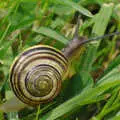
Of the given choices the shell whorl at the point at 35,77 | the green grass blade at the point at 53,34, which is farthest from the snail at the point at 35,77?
the green grass blade at the point at 53,34

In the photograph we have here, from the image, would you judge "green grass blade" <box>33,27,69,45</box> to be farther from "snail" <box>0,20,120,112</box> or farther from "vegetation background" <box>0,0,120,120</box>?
"snail" <box>0,20,120,112</box>

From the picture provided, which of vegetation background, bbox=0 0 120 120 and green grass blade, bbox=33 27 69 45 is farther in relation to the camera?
green grass blade, bbox=33 27 69 45

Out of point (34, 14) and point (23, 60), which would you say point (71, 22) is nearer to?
point (34, 14)

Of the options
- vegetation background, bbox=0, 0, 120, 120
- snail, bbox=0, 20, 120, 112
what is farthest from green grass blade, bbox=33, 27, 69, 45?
snail, bbox=0, 20, 120, 112

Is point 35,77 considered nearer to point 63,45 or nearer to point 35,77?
point 35,77

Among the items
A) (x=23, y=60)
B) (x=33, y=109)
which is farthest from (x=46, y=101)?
(x=23, y=60)

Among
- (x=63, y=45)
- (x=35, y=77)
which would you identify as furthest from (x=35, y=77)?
(x=63, y=45)

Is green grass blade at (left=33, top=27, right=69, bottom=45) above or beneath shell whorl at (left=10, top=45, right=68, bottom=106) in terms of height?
above
